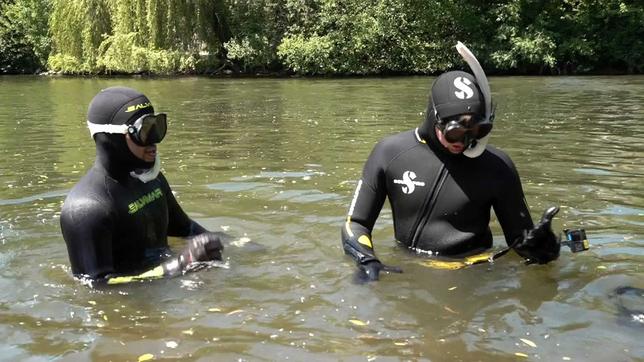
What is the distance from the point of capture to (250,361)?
11.1ft

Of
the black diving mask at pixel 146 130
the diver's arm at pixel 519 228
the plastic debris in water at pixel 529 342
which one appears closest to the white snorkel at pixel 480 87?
the diver's arm at pixel 519 228

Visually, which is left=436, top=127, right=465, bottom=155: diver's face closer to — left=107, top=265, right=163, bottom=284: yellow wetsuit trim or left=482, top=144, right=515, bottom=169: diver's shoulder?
left=482, top=144, right=515, bottom=169: diver's shoulder

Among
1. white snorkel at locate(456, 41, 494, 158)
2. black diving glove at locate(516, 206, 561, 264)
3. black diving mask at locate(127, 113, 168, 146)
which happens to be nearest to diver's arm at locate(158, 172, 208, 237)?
black diving mask at locate(127, 113, 168, 146)

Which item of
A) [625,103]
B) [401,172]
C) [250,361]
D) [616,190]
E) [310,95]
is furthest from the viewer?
[310,95]

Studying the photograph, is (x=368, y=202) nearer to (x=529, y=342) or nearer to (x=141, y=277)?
(x=529, y=342)

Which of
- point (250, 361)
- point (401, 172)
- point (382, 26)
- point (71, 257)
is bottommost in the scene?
point (250, 361)

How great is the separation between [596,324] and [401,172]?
1.54 meters

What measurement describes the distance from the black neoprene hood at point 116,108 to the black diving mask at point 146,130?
5 cm

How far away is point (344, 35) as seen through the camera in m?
30.8

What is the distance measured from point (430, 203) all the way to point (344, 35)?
88.8 feet

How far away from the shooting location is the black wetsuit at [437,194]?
14.6ft

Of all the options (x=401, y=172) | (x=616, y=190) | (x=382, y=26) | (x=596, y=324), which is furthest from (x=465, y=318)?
(x=382, y=26)

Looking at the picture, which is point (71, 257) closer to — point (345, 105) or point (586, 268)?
point (586, 268)

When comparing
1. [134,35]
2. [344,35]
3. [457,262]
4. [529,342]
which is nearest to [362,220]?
[457,262]
